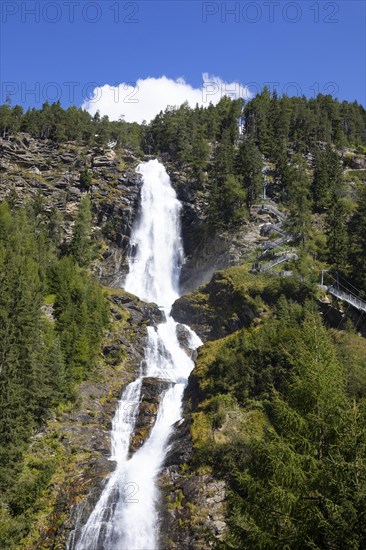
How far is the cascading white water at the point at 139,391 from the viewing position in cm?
2567

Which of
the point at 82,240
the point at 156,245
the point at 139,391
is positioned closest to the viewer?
the point at 139,391

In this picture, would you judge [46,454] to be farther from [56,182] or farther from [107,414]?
[56,182]

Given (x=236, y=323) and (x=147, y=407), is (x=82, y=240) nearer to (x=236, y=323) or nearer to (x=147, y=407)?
(x=236, y=323)

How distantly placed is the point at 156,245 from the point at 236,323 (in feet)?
89.8

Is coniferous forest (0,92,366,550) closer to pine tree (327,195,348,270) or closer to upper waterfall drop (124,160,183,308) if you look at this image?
pine tree (327,195,348,270)

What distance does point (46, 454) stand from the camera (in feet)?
106

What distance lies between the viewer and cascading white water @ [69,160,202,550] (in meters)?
25.7

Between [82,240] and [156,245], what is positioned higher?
[156,245]

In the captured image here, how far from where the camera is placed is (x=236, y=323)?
4912 cm

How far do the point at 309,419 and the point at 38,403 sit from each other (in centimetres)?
2659

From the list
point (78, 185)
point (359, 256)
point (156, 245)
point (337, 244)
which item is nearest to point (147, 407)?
point (359, 256)

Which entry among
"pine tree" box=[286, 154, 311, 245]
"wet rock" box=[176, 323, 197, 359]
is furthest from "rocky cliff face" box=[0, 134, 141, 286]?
"pine tree" box=[286, 154, 311, 245]

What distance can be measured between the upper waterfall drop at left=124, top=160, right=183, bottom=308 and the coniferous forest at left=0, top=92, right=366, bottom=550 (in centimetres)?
360

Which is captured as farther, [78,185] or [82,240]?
[78,185]
